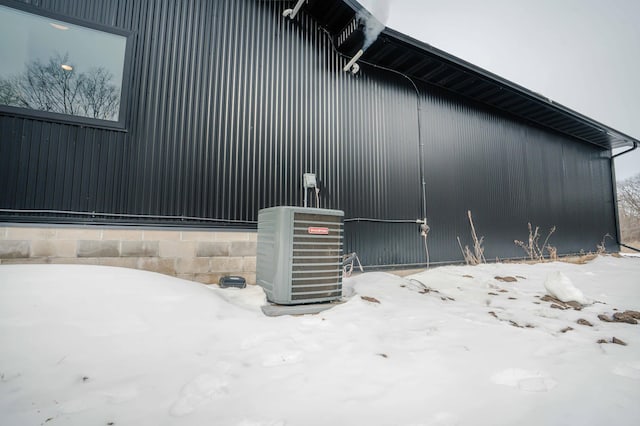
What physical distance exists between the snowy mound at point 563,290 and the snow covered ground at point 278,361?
0.99ft

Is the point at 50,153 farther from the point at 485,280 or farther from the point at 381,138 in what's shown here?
the point at 485,280

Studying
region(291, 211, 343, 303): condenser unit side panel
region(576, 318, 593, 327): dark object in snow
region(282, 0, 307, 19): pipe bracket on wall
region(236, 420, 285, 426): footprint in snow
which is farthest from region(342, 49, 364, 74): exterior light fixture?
region(236, 420, 285, 426): footprint in snow

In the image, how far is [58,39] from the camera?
9.20 feet

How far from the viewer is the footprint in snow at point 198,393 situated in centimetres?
104

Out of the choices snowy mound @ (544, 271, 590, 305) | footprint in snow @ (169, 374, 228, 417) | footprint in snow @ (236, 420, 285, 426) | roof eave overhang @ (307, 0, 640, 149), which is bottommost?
footprint in snow @ (236, 420, 285, 426)

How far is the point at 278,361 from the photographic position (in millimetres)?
1433

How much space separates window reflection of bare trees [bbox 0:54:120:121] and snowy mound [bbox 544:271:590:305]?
5.03m

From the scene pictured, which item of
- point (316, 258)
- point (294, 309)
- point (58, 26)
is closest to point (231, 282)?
point (294, 309)

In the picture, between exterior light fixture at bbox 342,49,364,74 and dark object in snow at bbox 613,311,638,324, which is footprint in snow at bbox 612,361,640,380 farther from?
exterior light fixture at bbox 342,49,364,74

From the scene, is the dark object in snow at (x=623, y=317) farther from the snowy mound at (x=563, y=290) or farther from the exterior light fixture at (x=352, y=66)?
the exterior light fixture at (x=352, y=66)

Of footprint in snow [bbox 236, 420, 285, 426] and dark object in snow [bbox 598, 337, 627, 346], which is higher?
dark object in snow [bbox 598, 337, 627, 346]

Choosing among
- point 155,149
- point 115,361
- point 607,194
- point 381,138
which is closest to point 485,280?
point 381,138

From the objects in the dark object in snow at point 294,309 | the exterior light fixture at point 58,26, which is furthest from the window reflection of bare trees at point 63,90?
the dark object in snow at point 294,309

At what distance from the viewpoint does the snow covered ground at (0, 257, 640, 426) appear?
1016mm
